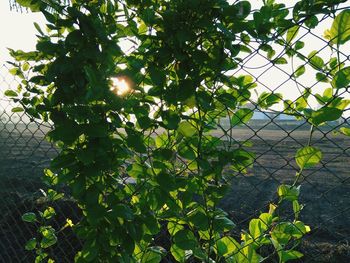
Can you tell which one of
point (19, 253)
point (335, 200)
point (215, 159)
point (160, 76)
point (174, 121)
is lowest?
point (335, 200)

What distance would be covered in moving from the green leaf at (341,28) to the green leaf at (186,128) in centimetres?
45

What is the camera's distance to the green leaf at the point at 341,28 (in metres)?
0.93

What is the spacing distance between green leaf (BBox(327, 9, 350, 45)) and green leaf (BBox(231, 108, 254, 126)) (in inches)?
12.5

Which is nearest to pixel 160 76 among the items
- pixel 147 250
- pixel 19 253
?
pixel 147 250

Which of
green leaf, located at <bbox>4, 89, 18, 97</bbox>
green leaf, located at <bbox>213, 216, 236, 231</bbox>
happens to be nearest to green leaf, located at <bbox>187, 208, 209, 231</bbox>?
green leaf, located at <bbox>213, 216, 236, 231</bbox>

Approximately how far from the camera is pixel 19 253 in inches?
114

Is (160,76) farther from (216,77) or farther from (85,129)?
Answer: (85,129)

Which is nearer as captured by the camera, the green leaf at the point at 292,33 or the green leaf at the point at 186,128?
the green leaf at the point at 292,33

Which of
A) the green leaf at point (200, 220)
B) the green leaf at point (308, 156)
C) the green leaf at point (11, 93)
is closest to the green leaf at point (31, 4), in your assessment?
the green leaf at point (11, 93)

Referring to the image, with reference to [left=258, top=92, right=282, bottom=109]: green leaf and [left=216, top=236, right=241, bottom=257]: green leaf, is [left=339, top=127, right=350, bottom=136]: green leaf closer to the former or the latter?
[left=258, top=92, right=282, bottom=109]: green leaf

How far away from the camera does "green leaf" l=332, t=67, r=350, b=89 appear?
96cm

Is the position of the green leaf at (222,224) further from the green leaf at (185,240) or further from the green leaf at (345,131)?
the green leaf at (345,131)

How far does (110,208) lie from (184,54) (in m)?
0.52

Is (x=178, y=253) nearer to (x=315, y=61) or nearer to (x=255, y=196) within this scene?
(x=315, y=61)
